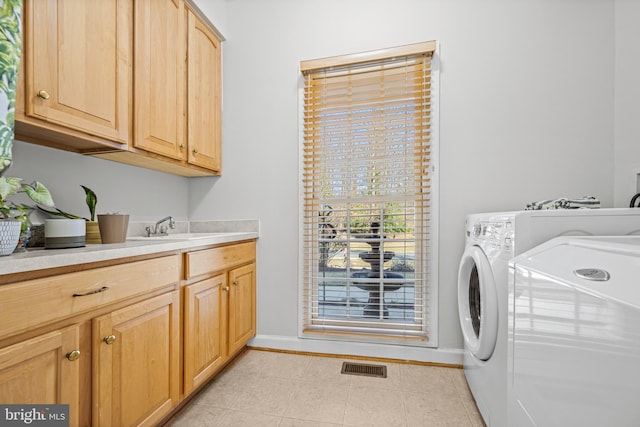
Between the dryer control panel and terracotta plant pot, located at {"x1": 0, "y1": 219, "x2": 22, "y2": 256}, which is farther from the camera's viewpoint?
the dryer control panel

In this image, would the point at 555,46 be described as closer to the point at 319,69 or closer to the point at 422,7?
the point at 422,7

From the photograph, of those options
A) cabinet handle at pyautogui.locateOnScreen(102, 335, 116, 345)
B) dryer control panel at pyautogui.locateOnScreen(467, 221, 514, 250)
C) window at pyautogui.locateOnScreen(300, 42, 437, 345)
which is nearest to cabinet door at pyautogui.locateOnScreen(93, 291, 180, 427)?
cabinet handle at pyautogui.locateOnScreen(102, 335, 116, 345)

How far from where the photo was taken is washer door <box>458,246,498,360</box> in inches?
47.4

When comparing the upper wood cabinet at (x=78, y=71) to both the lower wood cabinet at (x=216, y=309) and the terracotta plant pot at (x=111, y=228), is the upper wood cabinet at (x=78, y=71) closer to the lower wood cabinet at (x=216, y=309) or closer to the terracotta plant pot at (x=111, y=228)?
the terracotta plant pot at (x=111, y=228)

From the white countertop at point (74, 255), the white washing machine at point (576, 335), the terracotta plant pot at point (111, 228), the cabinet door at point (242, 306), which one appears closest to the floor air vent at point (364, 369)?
the cabinet door at point (242, 306)

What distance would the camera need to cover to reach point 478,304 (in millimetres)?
1559

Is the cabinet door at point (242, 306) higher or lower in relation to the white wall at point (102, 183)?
lower

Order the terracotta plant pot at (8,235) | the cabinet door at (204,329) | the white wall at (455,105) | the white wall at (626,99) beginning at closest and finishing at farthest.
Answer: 1. the terracotta plant pot at (8,235)
2. the cabinet door at (204,329)
3. the white wall at (626,99)
4. the white wall at (455,105)

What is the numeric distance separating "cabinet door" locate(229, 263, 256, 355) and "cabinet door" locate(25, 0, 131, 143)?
3.54 ft

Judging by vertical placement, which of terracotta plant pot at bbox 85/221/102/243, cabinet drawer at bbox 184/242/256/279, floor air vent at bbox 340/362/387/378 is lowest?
floor air vent at bbox 340/362/387/378

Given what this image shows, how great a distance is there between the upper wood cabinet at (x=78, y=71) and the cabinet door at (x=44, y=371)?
817mm

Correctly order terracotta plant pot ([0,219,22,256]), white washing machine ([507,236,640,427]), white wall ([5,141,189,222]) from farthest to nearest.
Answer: white wall ([5,141,189,222]) < terracotta plant pot ([0,219,22,256]) < white washing machine ([507,236,640,427])

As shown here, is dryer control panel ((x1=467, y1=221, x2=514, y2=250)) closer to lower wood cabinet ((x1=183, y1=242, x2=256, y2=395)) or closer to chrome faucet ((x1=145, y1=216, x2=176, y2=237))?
lower wood cabinet ((x1=183, y1=242, x2=256, y2=395))

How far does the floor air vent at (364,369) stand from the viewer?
1.81 m
